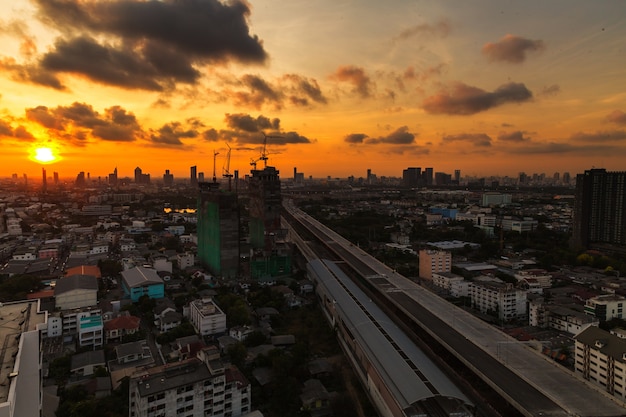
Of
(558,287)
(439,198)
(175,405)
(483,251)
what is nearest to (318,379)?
(175,405)

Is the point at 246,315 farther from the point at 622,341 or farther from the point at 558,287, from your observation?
the point at 558,287

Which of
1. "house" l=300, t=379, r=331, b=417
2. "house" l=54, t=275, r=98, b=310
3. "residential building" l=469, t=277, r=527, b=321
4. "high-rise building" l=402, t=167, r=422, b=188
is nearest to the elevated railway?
"residential building" l=469, t=277, r=527, b=321

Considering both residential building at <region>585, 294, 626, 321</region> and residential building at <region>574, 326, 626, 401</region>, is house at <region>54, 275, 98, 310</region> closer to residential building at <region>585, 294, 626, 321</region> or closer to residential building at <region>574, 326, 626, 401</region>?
residential building at <region>574, 326, 626, 401</region>

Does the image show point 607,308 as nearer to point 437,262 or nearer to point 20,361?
point 437,262

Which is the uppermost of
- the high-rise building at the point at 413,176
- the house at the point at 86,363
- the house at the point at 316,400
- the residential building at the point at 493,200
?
the high-rise building at the point at 413,176

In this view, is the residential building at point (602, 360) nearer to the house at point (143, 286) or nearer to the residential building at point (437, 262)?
the residential building at point (437, 262)

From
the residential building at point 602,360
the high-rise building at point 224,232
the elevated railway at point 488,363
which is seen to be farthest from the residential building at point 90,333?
the residential building at point 602,360

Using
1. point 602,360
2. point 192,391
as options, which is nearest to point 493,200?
point 602,360
